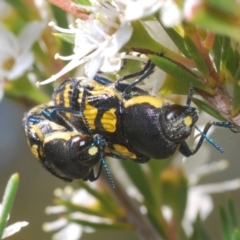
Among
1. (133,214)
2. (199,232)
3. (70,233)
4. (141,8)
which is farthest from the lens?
(70,233)

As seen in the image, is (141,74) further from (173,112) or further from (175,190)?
(175,190)

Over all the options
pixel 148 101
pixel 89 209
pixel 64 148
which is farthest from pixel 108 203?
pixel 148 101

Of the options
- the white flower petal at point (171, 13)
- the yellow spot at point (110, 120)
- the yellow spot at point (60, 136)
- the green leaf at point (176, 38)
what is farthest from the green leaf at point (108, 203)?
the white flower petal at point (171, 13)

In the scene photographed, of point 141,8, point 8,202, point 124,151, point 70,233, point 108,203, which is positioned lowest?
point 70,233

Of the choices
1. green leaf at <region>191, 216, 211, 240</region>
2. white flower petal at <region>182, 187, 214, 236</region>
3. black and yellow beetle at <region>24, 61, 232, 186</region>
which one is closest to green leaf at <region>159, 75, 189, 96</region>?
black and yellow beetle at <region>24, 61, 232, 186</region>

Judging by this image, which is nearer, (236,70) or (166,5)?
(166,5)

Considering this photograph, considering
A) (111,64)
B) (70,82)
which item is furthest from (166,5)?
(70,82)

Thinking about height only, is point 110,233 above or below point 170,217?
below

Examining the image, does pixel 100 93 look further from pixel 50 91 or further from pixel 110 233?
pixel 110 233
